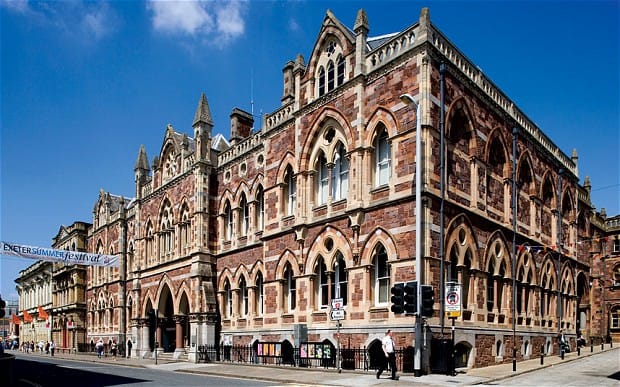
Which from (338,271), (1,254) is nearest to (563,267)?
(338,271)

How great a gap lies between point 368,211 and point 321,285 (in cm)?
501

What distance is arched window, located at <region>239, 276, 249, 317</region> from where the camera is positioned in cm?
3425

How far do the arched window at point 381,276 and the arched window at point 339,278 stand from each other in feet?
7.18

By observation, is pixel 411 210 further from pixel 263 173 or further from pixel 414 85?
pixel 263 173

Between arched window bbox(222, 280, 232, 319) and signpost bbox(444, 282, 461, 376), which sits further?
arched window bbox(222, 280, 232, 319)

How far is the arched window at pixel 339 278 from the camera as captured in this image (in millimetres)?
26422

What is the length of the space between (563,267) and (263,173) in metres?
19.5

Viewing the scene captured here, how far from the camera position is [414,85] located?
2358 centimetres

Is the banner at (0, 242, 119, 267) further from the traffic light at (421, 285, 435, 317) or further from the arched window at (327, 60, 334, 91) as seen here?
the traffic light at (421, 285, 435, 317)

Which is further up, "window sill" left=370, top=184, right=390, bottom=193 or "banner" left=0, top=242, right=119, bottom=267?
"window sill" left=370, top=184, right=390, bottom=193

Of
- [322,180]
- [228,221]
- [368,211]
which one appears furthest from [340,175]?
[228,221]

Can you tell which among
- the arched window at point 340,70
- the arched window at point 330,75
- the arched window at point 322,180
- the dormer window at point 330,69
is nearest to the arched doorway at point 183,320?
the arched window at point 322,180

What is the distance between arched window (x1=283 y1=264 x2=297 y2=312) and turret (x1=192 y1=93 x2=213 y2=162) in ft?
38.4

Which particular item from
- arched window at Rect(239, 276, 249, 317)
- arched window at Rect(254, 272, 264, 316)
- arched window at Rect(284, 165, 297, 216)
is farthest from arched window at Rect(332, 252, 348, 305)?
arched window at Rect(239, 276, 249, 317)
